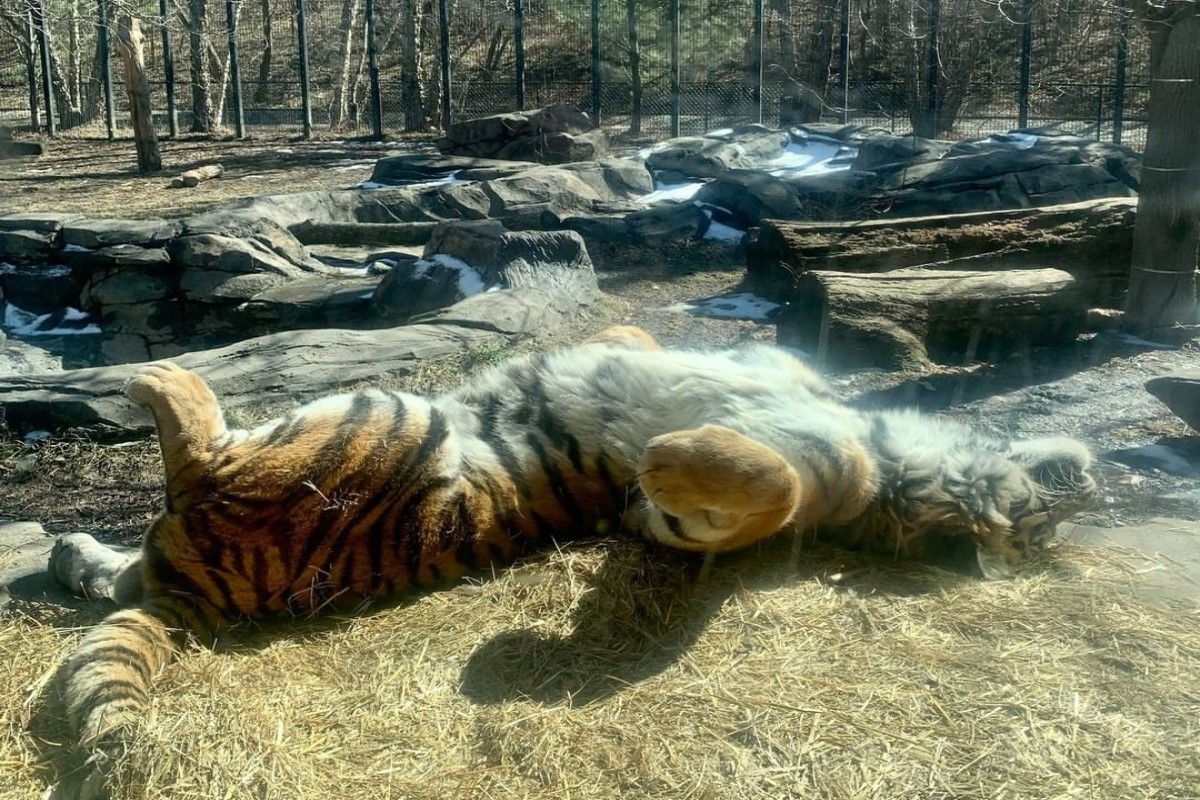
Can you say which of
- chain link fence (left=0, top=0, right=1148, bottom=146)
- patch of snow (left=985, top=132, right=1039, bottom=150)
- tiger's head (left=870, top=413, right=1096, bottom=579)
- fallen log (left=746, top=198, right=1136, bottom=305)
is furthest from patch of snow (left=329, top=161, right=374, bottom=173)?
tiger's head (left=870, top=413, right=1096, bottom=579)

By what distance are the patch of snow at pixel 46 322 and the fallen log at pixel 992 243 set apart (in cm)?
603

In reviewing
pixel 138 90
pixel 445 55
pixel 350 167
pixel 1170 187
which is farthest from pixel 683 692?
pixel 445 55

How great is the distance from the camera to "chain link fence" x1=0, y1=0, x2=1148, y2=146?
17344 mm

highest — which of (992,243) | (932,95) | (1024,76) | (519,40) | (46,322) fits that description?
(519,40)

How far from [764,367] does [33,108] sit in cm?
2060

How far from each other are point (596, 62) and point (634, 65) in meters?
0.67

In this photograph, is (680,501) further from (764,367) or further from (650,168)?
(650,168)

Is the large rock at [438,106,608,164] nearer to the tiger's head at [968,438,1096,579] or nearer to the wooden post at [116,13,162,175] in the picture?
the wooden post at [116,13,162,175]

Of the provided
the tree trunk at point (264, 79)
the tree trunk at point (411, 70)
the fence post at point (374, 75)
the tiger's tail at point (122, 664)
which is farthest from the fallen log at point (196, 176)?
the tiger's tail at point (122, 664)

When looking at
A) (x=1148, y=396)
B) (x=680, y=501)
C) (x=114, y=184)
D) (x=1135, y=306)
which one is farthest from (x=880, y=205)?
(x=114, y=184)

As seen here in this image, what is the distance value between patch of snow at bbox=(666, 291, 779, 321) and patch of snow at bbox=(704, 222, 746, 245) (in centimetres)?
192

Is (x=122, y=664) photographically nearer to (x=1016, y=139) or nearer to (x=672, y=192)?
(x=672, y=192)

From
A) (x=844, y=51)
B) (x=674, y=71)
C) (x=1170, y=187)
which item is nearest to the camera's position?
(x=1170, y=187)

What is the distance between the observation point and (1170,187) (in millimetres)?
6945
